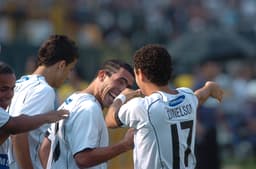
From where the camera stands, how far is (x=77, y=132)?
802cm

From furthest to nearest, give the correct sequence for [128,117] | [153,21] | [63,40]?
[153,21] < [63,40] < [128,117]

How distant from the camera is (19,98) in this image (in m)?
8.73

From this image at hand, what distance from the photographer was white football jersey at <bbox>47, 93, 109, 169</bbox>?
7984mm

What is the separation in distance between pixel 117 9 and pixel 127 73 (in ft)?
61.0

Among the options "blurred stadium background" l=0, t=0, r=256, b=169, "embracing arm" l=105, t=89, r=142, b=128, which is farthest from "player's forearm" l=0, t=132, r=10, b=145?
"blurred stadium background" l=0, t=0, r=256, b=169

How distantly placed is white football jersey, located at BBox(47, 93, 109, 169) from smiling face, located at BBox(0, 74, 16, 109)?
47 centimetres

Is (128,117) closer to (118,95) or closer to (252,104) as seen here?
(118,95)

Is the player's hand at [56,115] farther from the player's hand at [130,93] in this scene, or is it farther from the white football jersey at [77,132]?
the player's hand at [130,93]

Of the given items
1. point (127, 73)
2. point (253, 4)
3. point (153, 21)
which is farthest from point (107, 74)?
point (253, 4)

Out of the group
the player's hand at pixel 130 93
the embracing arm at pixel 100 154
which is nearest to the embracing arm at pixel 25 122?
the embracing arm at pixel 100 154

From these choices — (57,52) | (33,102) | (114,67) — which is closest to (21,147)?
(33,102)

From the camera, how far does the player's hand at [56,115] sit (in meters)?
7.85

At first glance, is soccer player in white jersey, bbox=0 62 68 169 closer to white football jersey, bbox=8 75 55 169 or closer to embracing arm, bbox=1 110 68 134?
embracing arm, bbox=1 110 68 134

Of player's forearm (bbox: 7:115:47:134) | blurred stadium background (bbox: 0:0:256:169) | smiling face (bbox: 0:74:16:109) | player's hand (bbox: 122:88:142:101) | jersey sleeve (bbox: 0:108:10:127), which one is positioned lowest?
blurred stadium background (bbox: 0:0:256:169)
